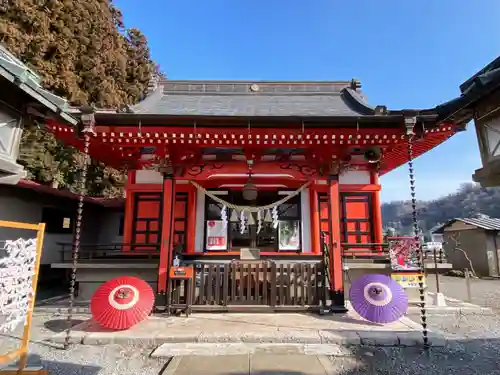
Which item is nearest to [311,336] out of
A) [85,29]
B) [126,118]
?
[126,118]

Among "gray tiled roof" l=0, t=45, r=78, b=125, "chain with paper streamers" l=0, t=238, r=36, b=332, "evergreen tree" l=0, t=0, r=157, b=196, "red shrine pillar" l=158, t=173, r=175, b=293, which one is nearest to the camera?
"gray tiled roof" l=0, t=45, r=78, b=125

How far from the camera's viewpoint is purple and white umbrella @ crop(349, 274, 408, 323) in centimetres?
580

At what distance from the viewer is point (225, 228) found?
9148 millimetres

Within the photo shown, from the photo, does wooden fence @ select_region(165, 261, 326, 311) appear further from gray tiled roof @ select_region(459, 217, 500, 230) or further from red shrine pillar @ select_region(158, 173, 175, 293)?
gray tiled roof @ select_region(459, 217, 500, 230)

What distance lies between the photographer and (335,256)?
23.1ft

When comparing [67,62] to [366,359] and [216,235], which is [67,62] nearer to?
[216,235]

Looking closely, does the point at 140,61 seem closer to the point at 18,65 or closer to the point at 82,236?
the point at 82,236

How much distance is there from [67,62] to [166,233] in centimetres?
1119

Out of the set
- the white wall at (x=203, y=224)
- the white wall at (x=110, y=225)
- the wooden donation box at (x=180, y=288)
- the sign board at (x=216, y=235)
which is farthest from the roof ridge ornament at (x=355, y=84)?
the white wall at (x=110, y=225)

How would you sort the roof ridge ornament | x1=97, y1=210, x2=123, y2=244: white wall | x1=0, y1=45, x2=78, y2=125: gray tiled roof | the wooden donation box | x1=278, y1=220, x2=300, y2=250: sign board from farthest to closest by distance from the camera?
x1=97, y1=210, x2=123, y2=244: white wall, the roof ridge ornament, x1=278, y1=220, x2=300, y2=250: sign board, the wooden donation box, x1=0, y1=45, x2=78, y2=125: gray tiled roof

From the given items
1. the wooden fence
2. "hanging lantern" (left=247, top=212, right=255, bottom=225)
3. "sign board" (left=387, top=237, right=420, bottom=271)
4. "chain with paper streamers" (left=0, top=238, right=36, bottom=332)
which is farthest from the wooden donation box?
"sign board" (left=387, top=237, right=420, bottom=271)

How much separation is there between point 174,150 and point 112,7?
17349 millimetres

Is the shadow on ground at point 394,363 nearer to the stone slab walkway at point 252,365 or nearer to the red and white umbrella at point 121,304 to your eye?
the stone slab walkway at point 252,365

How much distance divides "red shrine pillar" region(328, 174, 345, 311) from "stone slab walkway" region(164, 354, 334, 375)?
2444 millimetres
